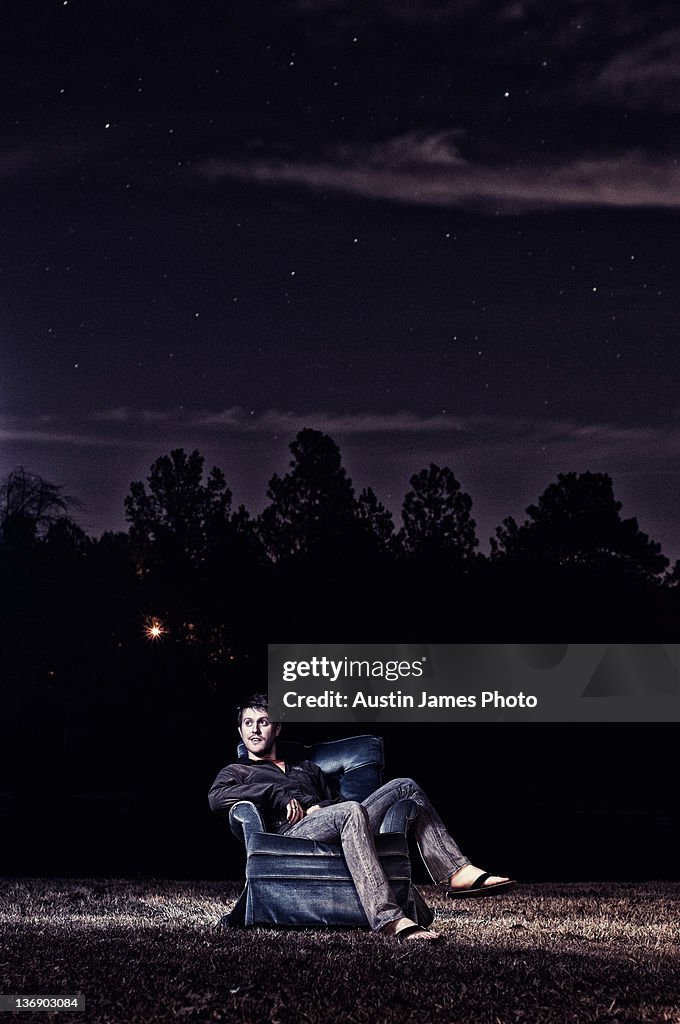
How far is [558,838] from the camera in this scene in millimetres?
14352

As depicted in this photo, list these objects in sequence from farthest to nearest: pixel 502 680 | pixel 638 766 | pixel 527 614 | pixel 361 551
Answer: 1. pixel 361 551
2. pixel 527 614
3. pixel 502 680
4. pixel 638 766

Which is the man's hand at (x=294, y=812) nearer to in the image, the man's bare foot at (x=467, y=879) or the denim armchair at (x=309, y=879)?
the denim armchair at (x=309, y=879)

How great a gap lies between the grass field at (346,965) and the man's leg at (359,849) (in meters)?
0.17

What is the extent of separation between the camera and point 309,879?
6.60 meters

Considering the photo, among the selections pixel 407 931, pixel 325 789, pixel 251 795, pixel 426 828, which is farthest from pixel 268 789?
pixel 407 931

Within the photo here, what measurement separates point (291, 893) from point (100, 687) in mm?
24353

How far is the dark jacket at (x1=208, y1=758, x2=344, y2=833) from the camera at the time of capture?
22.5ft

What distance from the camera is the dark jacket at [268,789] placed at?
22.5 feet

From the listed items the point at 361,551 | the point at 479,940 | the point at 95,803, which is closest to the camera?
the point at 479,940

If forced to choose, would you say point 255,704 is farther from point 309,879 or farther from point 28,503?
point 28,503

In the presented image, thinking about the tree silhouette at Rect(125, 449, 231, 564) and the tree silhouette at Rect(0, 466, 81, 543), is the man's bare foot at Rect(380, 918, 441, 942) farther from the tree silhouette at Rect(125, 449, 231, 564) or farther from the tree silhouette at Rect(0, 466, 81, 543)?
the tree silhouette at Rect(125, 449, 231, 564)

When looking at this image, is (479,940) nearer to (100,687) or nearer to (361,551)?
(100,687)

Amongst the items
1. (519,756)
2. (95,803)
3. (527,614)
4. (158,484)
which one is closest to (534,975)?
(95,803)

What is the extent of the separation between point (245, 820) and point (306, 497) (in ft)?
115
